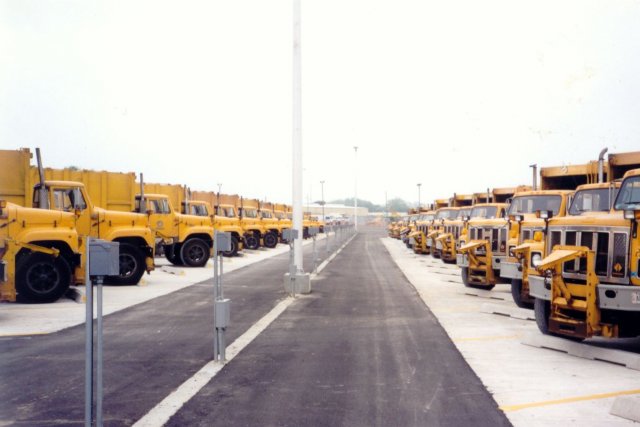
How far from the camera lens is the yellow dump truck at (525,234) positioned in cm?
1073

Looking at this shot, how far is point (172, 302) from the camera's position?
14.0m

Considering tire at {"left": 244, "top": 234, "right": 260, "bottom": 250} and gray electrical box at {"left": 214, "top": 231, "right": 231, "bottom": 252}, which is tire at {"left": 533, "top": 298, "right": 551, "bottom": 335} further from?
tire at {"left": 244, "top": 234, "right": 260, "bottom": 250}

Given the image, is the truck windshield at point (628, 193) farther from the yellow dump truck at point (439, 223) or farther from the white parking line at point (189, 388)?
the yellow dump truck at point (439, 223)

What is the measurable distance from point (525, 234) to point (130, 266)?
34.3 ft

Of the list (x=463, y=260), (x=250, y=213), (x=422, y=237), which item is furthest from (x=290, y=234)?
(x=250, y=213)

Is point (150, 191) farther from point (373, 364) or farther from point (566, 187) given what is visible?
point (373, 364)

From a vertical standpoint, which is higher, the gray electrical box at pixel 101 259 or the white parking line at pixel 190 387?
the gray electrical box at pixel 101 259

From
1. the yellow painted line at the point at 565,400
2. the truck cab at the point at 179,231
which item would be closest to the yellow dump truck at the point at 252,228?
the truck cab at the point at 179,231

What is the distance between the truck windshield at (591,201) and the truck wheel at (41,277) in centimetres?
1046

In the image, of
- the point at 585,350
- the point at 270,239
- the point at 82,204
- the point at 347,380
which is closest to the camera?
the point at 347,380

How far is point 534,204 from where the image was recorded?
46.4ft

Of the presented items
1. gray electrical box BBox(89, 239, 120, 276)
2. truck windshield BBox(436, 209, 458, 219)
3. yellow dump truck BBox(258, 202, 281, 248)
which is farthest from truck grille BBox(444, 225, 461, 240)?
gray electrical box BBox(89, 239, 120, 276)

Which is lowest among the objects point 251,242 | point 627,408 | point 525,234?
point 627,408

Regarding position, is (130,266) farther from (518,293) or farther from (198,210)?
(518,293)
